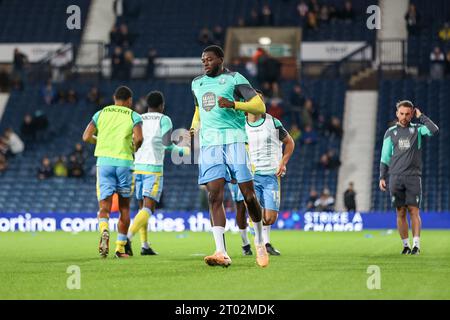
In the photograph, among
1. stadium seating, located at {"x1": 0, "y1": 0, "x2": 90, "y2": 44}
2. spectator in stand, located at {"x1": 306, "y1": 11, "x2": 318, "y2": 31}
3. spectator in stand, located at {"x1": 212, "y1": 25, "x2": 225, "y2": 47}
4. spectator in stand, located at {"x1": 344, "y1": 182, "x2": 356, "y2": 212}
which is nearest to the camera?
spectator in stand, located at {"x1": 344, "y1": 182, "x2": 356, "y2": 212}

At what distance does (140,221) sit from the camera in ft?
49.7

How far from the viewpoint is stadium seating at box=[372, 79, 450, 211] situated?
33.4 meters

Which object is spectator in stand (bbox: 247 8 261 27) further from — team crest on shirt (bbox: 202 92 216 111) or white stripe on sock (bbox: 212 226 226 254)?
white stripe on sock (bbox: 212 226 226 254)

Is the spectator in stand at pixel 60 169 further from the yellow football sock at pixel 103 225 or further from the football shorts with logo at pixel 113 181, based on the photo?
the yellow football sock at pixel 103 225

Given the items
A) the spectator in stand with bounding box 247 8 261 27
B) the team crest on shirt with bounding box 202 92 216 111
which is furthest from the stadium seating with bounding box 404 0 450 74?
the team crest on shirt with bounding box 202 92 216 111

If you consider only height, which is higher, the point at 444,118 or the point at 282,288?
the point at 444,118

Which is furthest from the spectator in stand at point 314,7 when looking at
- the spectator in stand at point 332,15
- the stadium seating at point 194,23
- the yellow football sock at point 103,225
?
the yellow football sock at point 103,225

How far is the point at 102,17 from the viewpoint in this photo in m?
43.6

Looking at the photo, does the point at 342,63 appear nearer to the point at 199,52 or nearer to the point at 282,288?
the point at 199,52

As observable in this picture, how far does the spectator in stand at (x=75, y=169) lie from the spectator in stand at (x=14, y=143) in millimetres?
2598

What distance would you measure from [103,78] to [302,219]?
1274 centimetres

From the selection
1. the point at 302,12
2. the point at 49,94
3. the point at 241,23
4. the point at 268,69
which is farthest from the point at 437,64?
the point at 49,94

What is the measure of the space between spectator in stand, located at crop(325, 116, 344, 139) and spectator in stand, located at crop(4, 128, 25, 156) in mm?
11112
